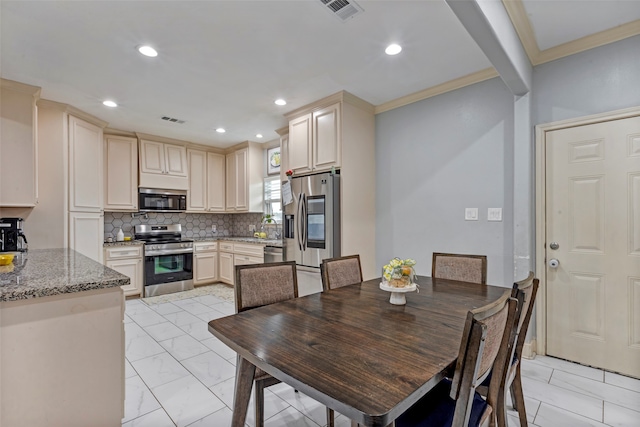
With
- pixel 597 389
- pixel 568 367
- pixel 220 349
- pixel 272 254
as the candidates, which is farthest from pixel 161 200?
pixel 597 389

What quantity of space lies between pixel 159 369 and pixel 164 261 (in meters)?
2.66

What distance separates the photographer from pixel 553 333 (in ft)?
8.51

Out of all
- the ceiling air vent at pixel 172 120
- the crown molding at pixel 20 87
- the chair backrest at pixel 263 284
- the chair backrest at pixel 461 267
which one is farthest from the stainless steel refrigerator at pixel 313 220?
the crown molding at pixel 20 87

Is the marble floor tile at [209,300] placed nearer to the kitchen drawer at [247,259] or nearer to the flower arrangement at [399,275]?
the kitchen drawer at [247,259]

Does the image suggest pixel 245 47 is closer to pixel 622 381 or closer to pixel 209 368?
pixel 209 368

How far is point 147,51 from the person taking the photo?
246 centimetres

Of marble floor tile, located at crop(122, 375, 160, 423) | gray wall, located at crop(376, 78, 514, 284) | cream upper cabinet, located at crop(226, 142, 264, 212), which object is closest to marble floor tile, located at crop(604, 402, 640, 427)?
gray wall, located at crop(376, 78, 514, 284)

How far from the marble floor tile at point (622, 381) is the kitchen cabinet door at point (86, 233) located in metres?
5.34

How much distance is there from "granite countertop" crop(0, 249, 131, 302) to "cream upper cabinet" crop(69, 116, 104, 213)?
2.21 meters

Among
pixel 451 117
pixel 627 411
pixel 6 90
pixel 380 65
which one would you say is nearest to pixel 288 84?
pixel 380 65

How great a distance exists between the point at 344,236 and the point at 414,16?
2.10 metres

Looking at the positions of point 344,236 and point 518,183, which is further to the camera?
point 344,236

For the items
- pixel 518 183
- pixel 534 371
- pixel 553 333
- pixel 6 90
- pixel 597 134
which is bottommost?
pixel 534 371

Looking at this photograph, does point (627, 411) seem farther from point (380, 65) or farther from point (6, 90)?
point (6, 90)
